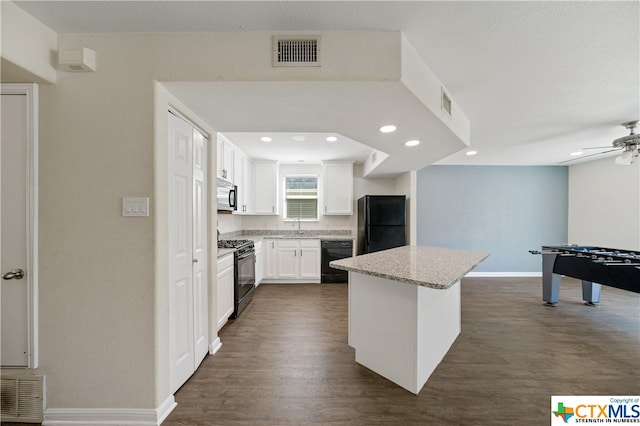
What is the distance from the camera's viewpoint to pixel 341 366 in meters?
2.10

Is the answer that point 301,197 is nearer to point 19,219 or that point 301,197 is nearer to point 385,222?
point 385,222

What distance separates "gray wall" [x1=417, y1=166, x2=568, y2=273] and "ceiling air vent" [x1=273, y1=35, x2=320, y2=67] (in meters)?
4.68

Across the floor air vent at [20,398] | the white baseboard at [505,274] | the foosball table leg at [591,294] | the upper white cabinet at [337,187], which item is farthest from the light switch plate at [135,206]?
the white baseboard at [505,274]

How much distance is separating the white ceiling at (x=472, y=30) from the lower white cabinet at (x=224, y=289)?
4.70ft

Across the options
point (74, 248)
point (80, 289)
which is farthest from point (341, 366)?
point (74, 248)

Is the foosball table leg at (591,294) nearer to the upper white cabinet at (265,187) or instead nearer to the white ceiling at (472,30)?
the white ceiling at (472,30)

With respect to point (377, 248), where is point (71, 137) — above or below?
above

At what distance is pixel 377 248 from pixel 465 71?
308cm

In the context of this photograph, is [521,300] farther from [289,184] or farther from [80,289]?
[80,289]

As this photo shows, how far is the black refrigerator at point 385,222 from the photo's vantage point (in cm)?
440

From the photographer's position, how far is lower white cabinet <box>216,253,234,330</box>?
2.66 metres

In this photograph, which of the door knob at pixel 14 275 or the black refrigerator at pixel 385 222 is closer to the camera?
the door knob at pixel 14 275

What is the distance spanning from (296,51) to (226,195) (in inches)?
92.2

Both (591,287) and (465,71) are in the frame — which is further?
(591,287)
